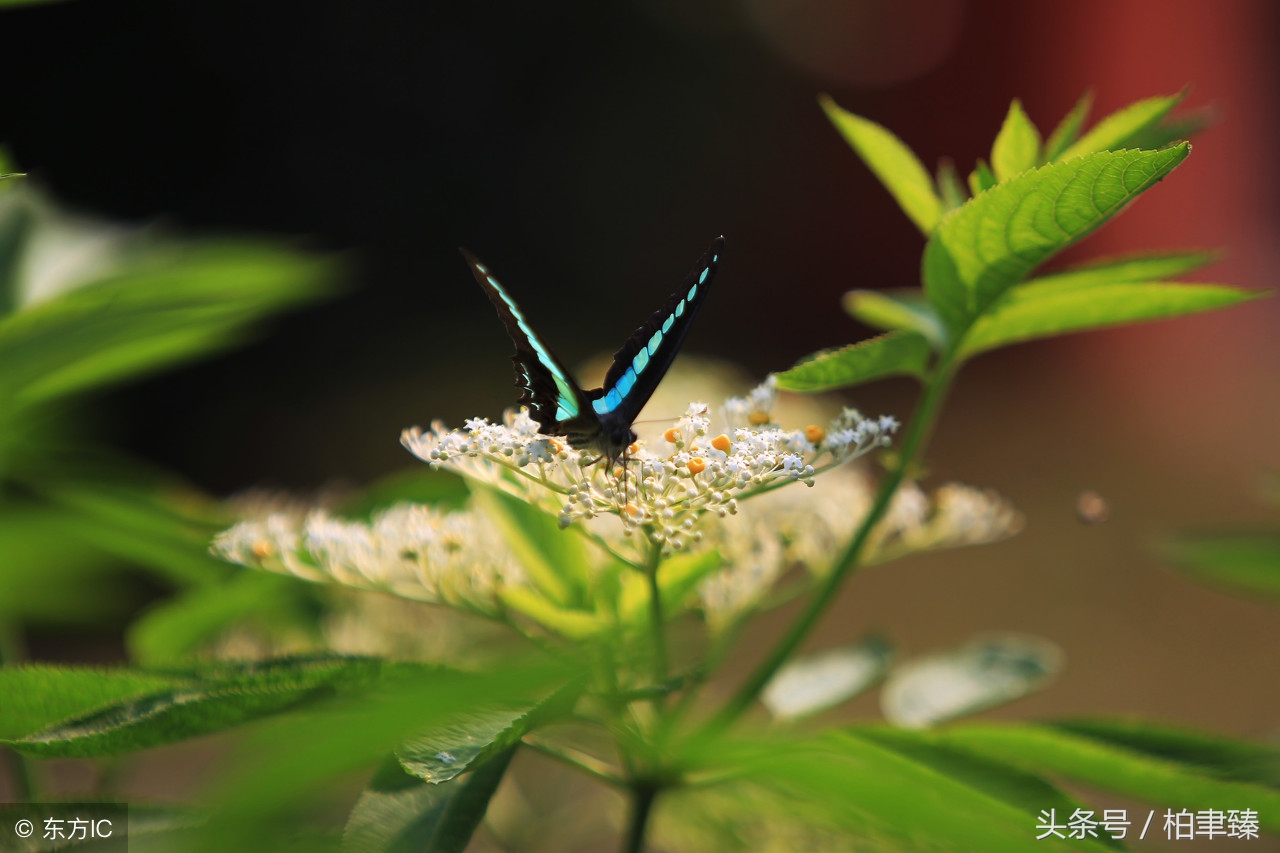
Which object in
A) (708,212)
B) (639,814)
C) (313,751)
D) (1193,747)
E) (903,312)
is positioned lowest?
(313,751)

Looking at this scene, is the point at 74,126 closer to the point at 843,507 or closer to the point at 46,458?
the point at 46,458

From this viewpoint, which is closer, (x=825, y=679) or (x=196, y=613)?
(x=196, y=613)

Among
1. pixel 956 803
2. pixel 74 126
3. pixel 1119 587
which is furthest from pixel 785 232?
pixel 956 803

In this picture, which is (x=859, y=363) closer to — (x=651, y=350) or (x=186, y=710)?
(x=651, y=350)

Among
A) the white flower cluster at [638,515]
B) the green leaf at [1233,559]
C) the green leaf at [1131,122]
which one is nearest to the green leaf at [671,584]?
the white flower cluster at [638,515]

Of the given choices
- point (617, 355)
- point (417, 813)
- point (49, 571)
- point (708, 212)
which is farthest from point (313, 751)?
point (708, 212)

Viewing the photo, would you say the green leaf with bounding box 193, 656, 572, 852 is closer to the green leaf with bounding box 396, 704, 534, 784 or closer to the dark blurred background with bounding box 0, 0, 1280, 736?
the green leaf with bounding box 396, 704, 534, 784
